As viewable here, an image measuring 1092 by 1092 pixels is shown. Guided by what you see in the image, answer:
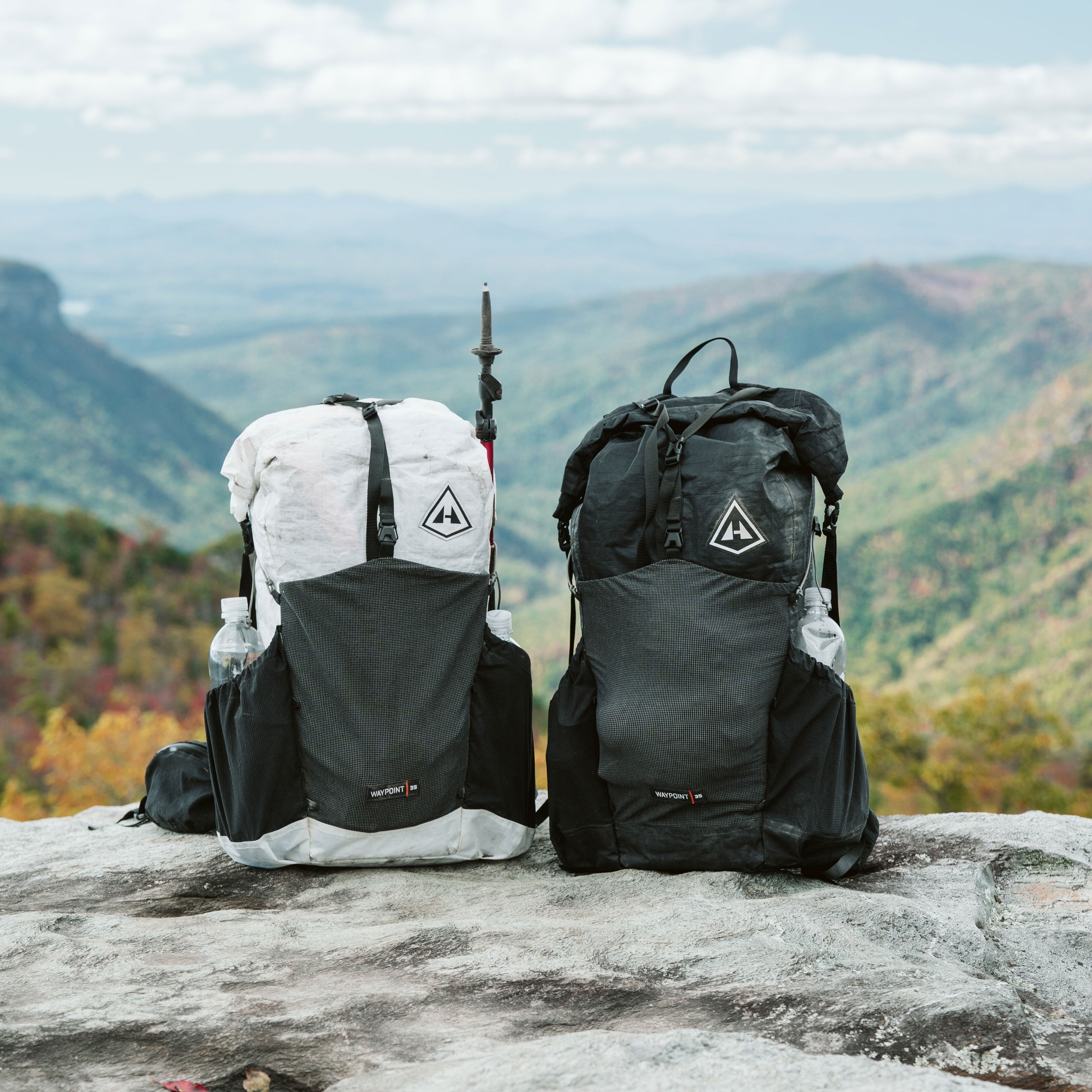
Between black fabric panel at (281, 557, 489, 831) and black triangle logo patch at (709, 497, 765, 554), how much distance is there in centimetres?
97

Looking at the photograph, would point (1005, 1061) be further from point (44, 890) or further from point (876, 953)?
point (44, 890)

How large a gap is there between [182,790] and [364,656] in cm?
139

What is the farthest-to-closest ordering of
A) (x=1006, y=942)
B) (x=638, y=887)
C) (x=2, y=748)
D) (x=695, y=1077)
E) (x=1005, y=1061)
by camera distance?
(x=2, y=748), (x=638, y=887), (x=1006, y=942), (x=1005, y=1061), (x=695, y=1077)

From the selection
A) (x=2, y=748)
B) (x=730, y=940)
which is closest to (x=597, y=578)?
(x=730, y=940)

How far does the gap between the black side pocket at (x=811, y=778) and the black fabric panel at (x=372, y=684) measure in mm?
1193

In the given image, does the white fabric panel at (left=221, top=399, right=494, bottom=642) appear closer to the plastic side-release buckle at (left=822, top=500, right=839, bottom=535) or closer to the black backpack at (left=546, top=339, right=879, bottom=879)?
the black backpack at (left=546, top=339, right=879, bottom=879)

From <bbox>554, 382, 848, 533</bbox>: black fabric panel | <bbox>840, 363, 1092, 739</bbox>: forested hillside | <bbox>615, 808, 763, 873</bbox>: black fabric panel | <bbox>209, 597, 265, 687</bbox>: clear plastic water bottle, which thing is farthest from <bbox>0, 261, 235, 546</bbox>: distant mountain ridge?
<bbox>615, 808, 763, 873</bbox>: black fabric panel

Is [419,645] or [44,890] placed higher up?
[419,645]

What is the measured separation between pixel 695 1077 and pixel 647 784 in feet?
5.27

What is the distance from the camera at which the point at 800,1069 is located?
2.47 metres

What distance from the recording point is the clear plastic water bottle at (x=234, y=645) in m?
4.27

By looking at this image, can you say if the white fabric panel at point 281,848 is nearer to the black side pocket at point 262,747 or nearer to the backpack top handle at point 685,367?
the black side pocket at point 262,747

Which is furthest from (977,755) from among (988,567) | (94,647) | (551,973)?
(988,567)

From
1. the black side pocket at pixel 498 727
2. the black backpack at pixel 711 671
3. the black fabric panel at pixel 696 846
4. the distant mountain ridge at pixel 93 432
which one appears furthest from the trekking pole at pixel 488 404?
the distant mountain ridge at pixel 93 432
